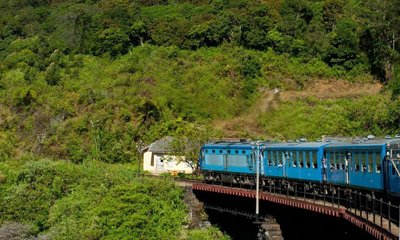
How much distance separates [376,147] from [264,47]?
5412 cm

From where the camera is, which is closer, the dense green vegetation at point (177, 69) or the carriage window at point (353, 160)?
the carriage window at point (353, 160)

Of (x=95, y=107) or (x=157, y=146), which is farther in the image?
(x=95, y=107)

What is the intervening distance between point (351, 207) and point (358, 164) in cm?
182

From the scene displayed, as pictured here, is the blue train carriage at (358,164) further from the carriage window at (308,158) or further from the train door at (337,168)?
the carriage window at (308,158)

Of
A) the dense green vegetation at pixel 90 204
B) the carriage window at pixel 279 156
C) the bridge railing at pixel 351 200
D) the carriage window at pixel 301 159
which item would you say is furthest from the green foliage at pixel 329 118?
the carriage window at pixel 301 159

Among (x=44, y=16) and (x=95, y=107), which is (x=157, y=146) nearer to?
(x=95, y=107)

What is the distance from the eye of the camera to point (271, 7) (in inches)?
3410

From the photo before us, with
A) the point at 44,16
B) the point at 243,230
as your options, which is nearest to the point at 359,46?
the point at 243,230

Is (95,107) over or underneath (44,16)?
underneath

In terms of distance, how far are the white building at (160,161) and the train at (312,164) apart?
1252 centimetres

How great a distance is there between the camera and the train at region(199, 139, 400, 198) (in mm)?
27156

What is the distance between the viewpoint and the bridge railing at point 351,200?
2306cm

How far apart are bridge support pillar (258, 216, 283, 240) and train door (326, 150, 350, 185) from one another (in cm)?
552

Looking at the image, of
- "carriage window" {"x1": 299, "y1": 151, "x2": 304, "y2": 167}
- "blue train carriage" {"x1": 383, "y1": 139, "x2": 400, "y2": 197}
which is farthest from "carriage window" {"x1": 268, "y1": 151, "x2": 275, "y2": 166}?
"blue train carriage" {"x1": 383, "y1": 139, "x2": 400, "y2": 197}
